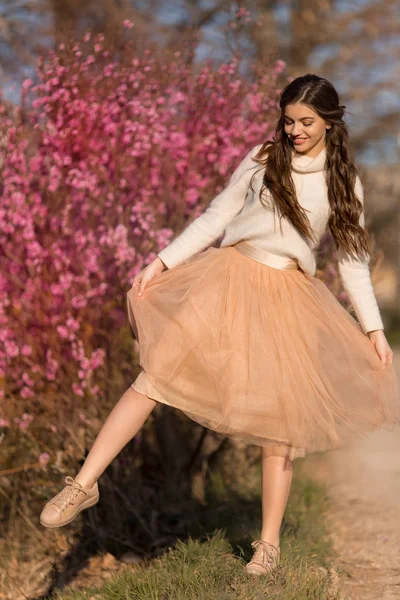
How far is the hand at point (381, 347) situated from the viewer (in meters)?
3.12

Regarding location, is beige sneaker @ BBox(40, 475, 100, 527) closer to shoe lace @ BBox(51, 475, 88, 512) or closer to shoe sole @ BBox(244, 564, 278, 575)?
shoe lace @ BBox(51, 475, 88, 512)

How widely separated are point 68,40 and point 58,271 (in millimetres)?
1140

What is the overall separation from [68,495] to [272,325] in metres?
0.90

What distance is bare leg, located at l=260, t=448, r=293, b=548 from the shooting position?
304 cm

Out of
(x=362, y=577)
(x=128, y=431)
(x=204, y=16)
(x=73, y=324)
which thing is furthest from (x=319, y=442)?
(x=204, y=16)

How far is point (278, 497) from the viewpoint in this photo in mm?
3053

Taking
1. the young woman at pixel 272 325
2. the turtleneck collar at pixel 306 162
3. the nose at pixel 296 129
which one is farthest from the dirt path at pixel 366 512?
the nose at pixel 296 129

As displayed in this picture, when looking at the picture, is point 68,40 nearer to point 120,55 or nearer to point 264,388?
point 120,55

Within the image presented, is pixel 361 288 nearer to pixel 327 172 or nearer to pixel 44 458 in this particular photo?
pixel 327 172

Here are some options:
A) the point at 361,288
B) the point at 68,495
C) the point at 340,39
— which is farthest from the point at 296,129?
the point at 340,39

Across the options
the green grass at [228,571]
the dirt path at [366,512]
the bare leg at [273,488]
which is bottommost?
the dirt path at [366,512]

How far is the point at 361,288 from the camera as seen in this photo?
3.15 meters

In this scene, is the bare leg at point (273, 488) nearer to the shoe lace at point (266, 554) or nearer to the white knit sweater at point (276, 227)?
the shoe lace at point (266, 554)

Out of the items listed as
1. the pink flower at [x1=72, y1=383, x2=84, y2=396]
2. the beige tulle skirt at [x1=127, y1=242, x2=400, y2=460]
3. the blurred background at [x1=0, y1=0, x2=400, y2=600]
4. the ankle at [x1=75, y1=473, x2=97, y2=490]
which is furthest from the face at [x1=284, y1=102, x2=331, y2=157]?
the pink flower at [x1=72, y1=383, x2=84, y2=396]
